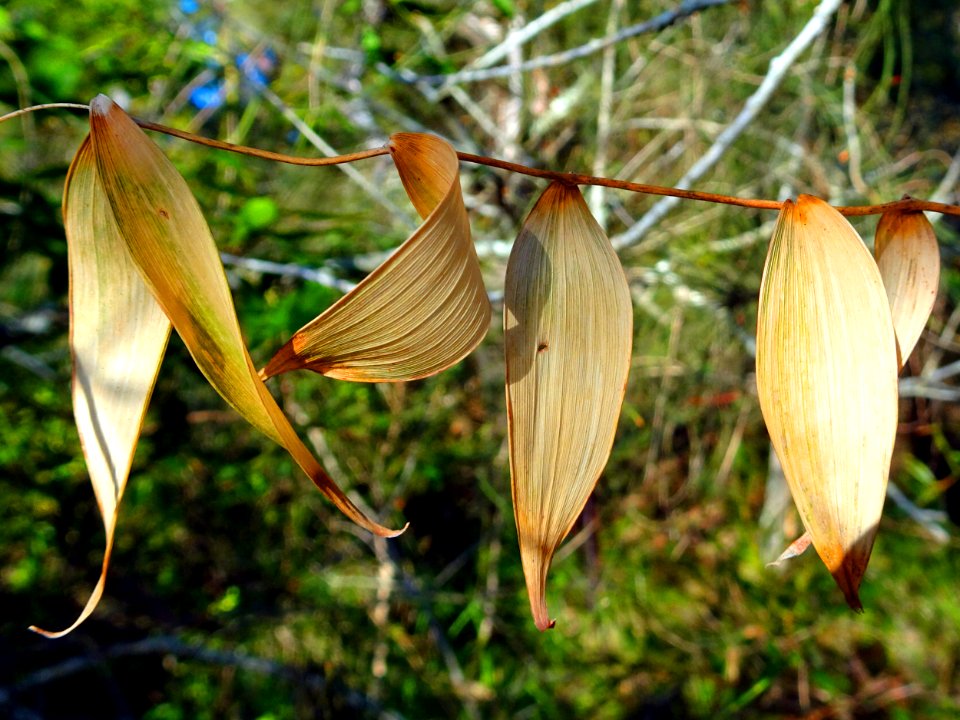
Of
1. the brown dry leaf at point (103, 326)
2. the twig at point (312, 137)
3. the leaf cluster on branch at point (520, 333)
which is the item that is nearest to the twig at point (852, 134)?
the twig at point (312, 137)

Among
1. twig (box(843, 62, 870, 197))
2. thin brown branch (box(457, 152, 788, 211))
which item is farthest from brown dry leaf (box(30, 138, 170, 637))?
twig (box(843, 62, 870, 197))

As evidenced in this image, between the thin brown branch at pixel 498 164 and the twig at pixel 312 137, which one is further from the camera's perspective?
the twig at pixel 312 137

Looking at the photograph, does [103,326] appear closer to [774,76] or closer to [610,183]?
[610,183]

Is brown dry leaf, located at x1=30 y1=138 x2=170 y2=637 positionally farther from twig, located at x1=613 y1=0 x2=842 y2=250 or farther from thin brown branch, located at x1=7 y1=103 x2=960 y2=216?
twig, located at x1=613 y1=0 x2=842 y2=250

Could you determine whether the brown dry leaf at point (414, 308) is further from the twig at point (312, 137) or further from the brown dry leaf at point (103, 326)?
the twig at point (312, 137)

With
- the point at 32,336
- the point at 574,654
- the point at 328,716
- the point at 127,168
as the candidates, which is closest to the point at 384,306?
the point at 127,168

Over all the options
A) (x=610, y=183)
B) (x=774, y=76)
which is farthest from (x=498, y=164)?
(x=774, y=76)
